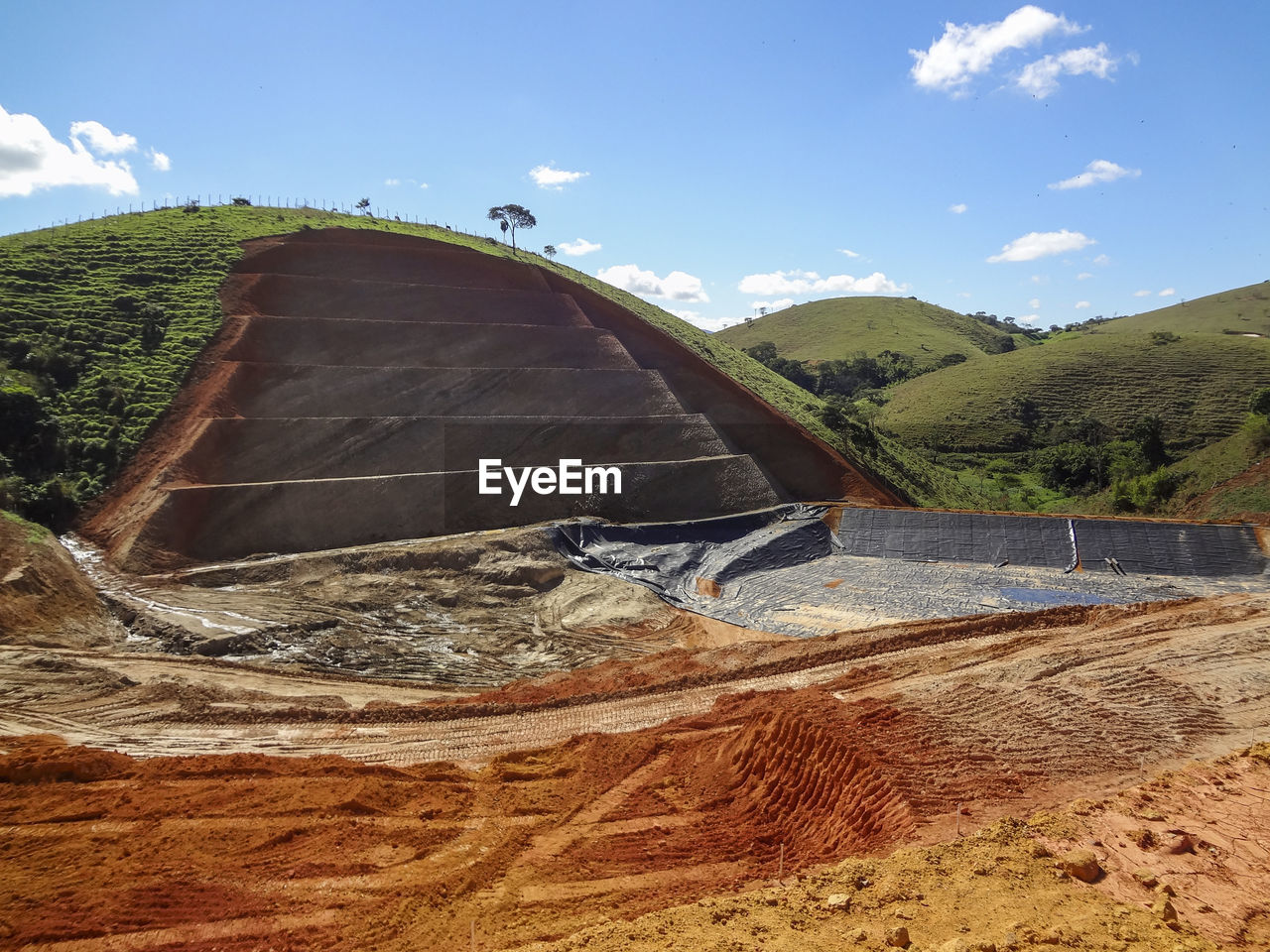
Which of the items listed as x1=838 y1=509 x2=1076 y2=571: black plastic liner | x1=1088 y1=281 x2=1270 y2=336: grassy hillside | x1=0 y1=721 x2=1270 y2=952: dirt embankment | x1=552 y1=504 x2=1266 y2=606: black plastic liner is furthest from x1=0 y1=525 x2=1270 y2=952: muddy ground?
x1=1088 y1=281 x2=1270 y2=336: grassy hillside

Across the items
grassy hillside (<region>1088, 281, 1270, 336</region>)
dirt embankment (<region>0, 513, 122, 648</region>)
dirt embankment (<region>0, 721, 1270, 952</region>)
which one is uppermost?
grassy hillside (<region>1088, 281, 1270, 336</region>)

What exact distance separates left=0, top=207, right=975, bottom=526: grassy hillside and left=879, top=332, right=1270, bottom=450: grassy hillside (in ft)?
35.1

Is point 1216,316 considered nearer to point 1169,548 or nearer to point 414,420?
point 1169,548

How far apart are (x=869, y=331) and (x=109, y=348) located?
73941 mm

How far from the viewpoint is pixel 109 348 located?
2772 cm

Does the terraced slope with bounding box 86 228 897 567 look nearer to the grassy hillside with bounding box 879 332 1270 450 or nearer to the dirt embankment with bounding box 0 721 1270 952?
the dirt embankment with bounding box 0 721 1270 952

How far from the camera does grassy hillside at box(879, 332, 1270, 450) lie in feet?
143

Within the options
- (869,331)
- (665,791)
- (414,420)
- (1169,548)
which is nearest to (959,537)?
(1169,548)

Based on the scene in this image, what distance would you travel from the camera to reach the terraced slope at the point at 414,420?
22125 mm

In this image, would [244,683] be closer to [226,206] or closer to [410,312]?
[410,312]

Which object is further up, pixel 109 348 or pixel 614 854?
pixel 109 348

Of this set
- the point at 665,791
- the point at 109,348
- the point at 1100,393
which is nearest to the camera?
the point at 665,791

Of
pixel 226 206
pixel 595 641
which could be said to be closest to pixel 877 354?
pixel 226 206

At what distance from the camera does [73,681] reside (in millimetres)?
13188
